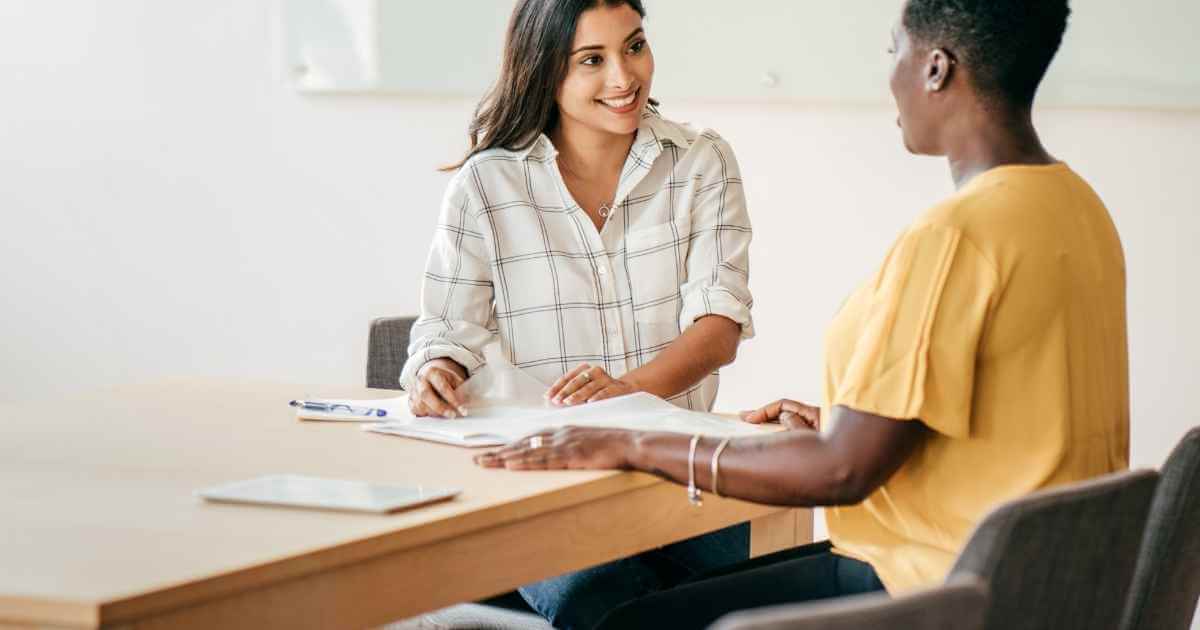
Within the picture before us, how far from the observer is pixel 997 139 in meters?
1.67

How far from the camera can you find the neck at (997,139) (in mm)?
1672

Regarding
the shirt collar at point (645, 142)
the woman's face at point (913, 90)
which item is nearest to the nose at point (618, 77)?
the shirt collar at point (645, 142)

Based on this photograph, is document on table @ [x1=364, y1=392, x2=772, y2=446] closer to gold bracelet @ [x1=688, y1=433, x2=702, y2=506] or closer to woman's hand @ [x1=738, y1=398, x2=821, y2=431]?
woman's hand @ [x1=738, y1=398, x2=821, y2=431]

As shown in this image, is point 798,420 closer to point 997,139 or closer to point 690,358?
point 690,358

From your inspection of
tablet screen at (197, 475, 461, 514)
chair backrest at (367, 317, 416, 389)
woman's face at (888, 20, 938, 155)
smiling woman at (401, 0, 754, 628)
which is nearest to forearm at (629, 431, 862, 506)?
tablet screen at (197, 475, 461, 514)

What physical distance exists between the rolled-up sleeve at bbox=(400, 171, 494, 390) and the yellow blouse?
3.13ft

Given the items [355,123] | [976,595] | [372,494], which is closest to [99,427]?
[372,494]

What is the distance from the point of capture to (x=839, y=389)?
162 cm

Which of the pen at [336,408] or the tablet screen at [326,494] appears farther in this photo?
the pen at [336,408]

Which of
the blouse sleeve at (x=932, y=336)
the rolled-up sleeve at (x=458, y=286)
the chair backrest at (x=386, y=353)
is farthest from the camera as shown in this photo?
the chair backrest at (x=386, y=353)

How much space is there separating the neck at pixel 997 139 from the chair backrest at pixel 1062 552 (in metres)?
0.47

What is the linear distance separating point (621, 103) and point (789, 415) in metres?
0.67

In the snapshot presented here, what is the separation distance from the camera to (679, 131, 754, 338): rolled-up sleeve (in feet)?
8.38

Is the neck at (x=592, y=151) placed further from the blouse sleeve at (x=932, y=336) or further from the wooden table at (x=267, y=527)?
the blouse sleeve at (x=932, y=336)
